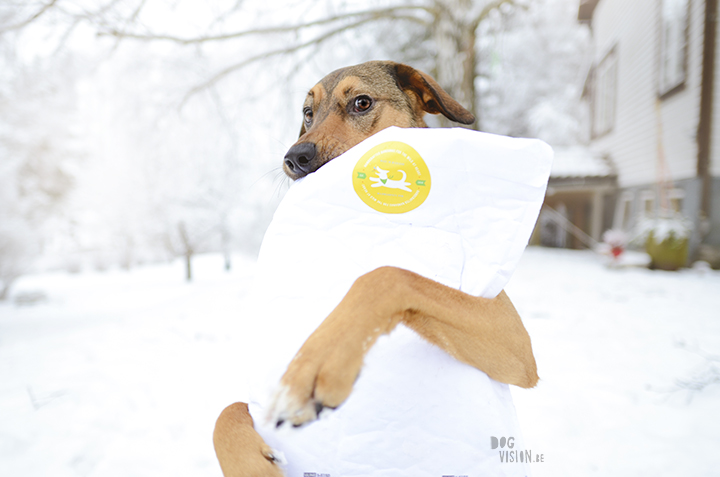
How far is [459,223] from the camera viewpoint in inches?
39.1

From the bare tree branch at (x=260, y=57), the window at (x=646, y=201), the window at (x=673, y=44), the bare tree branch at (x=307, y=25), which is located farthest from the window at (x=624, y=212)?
the bare tree branch at (x=260, y=57)

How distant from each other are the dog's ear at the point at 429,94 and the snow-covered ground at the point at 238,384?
1.16m

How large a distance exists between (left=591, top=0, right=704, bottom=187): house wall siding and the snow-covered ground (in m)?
2.86

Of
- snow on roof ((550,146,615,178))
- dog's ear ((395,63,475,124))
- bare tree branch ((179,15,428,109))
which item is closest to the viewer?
dog's ear ((395,63,475,124))

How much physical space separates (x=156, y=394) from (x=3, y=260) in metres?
6.08

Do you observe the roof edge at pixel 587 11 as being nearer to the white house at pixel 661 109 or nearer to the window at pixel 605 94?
the white house at pixel 661 109

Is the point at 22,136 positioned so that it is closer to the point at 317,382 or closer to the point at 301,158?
the point at 301,158

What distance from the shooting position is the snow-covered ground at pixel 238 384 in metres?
2.22

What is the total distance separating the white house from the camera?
6.55 meters

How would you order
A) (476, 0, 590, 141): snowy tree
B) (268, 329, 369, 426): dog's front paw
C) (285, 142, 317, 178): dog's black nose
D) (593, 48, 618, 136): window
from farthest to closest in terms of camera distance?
1. (476, 0, 590, 141): snowy tree
2. (593, 48, 618, 136): window
3. (285, 142, 317, 178): dog's black nose
4. (268, 329, 369, 426): dog's front paw

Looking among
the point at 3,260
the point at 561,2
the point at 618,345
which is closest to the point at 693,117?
the point at 561,2

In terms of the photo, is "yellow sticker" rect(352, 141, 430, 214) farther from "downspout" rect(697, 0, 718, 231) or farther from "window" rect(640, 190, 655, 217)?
"window" rect(640, 190, 655, 217)

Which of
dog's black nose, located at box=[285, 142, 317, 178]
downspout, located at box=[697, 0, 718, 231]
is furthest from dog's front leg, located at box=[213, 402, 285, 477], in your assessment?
downspout, located at box=[697, 0, 718, 231]

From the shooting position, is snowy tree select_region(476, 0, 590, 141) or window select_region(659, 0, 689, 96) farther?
snowy tree select_region(476, 0, 590, 141)
